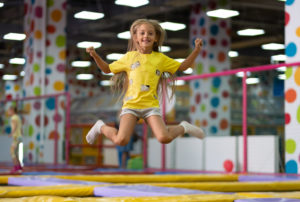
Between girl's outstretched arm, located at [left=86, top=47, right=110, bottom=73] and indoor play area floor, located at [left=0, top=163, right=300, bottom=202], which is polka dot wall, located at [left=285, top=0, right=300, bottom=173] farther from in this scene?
girl's outstretched arm, located at [left=86, top=47, right=110, bottom=73]

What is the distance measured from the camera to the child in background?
3.80 m

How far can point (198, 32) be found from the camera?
41.9 feet

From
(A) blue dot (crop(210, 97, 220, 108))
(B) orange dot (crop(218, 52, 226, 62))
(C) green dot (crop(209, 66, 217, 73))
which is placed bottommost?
(A) blue dot (crop(210, 97, 220, 108))

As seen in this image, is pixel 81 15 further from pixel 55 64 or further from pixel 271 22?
pixel 271 22

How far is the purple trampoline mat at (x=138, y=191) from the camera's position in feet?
11.3

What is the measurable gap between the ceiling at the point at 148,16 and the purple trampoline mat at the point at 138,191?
7.68m

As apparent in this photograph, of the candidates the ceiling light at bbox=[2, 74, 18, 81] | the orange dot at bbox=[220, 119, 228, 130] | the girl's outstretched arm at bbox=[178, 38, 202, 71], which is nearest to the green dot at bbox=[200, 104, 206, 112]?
the orange dot at bbox=[220, 119, 228, 130]

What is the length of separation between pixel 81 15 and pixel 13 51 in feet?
20.0

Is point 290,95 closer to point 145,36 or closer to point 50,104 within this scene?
point 145,36

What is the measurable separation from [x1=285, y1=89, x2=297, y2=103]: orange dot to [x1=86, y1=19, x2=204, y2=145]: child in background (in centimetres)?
263

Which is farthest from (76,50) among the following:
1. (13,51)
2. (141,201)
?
(141,201)

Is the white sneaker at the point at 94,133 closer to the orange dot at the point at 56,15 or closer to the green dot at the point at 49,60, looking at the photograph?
the green dot at the point at 49,60

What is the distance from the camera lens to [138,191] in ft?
11.6

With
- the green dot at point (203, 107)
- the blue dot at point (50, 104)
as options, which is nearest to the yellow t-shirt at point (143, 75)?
the blue dot at point (50, 104)
